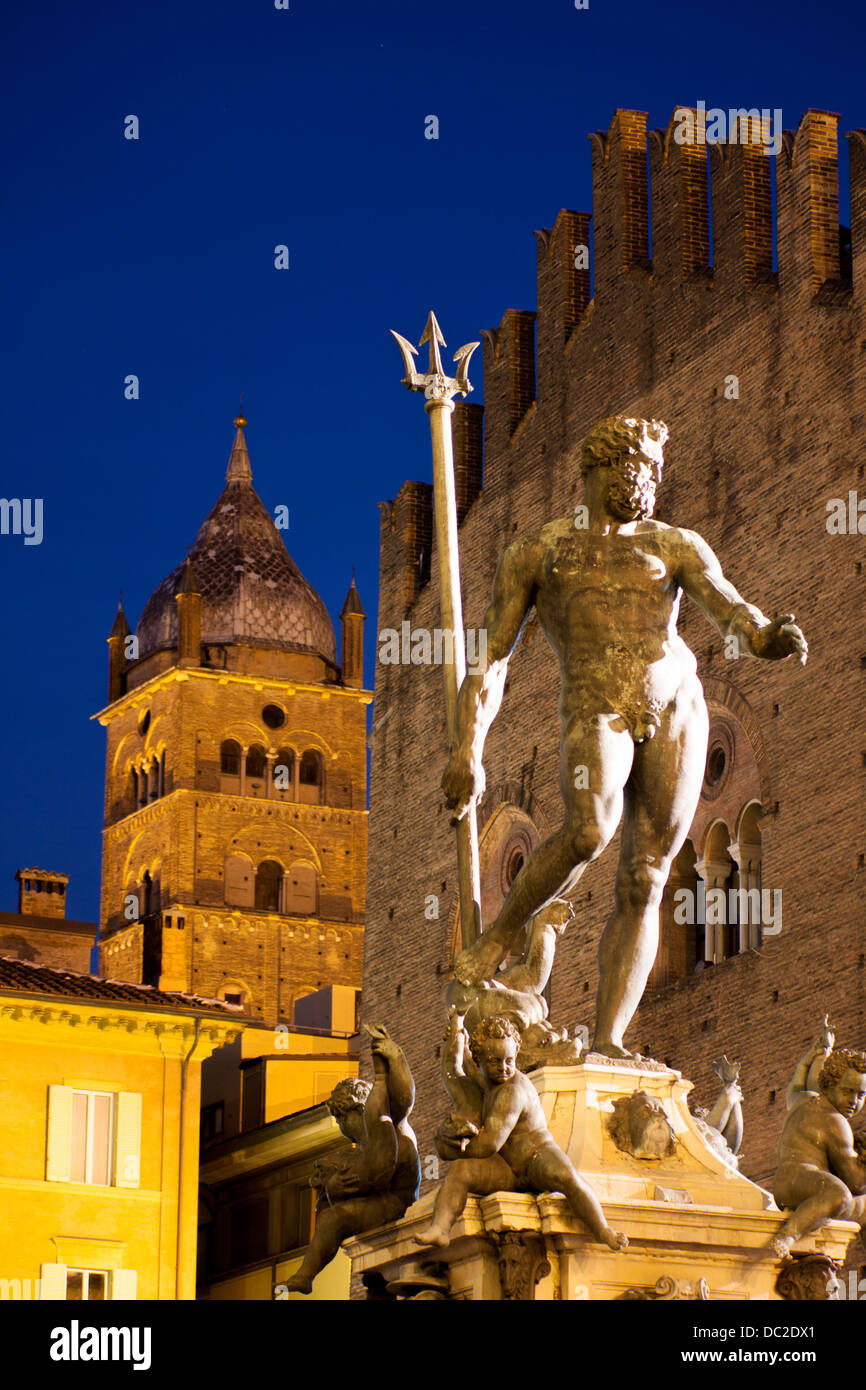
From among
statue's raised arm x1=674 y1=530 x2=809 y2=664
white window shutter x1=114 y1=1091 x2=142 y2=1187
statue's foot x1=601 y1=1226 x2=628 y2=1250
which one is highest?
white window shutter x1=114 y1=1091 x2=142 y2=1187

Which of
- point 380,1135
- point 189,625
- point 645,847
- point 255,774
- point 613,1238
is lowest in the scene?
point 613,1238

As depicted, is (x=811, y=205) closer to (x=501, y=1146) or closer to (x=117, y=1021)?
(x=117, y=1021)

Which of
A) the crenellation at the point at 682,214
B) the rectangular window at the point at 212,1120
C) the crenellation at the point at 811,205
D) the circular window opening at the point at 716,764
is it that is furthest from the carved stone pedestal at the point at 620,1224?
the rectangular window at the point at 212,1120

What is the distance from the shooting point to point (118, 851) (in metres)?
82.5

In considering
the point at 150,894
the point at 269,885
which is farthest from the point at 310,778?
the point at 150,894

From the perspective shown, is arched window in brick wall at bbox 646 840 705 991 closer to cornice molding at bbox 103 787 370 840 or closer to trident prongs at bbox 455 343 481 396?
trident prongs at bbox 455 343 481 396

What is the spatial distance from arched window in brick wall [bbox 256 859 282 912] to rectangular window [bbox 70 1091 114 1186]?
4602cm

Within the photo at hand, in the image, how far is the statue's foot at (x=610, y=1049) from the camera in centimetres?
884

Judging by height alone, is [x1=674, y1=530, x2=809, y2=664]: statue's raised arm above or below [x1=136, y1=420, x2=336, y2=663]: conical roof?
below

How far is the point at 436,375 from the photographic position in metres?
10.3

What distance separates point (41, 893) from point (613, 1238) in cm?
5920

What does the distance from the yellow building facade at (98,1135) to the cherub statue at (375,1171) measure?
2304 cm

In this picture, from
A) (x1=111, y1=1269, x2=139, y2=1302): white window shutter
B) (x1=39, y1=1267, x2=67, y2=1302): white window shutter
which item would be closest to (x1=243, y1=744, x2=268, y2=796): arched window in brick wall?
(x1=111, y1=1269, x2=139, y2=1302): white window shutter

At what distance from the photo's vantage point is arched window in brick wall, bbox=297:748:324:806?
82.2m
